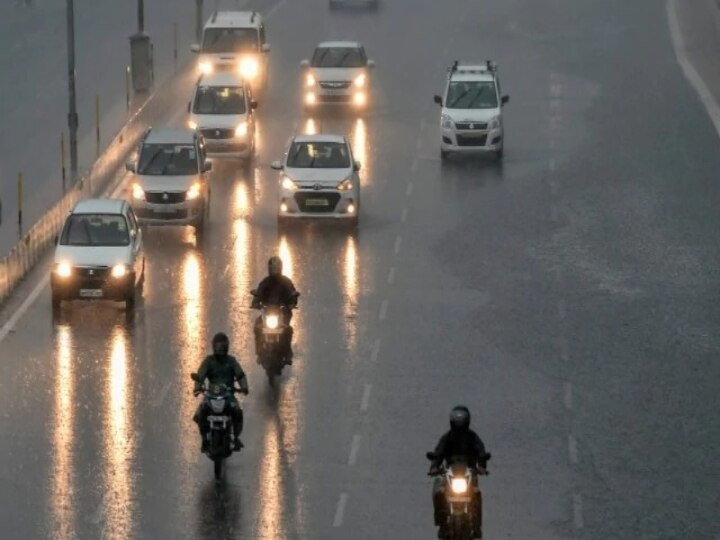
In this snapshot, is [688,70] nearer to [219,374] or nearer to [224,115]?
[224,115]

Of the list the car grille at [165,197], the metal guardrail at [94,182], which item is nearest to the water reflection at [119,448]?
the metal guardrail at [94,182]

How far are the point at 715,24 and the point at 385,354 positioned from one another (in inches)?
1572

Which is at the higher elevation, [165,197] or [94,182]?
[165,197]

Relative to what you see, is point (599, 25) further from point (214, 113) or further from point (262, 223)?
point (262, 223)

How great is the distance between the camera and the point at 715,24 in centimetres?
7475

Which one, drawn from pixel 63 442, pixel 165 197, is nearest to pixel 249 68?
pixel 165 197

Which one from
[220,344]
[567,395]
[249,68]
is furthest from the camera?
[249,68]

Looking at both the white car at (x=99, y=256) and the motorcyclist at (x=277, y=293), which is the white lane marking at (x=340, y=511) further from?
the white car at (x=99, y=256)

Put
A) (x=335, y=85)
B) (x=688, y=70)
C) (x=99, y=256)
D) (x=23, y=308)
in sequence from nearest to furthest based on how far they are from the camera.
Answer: (x=99, y=256)
(x=23, y=308)
(x=335, y=85)
(x=688, y=70)

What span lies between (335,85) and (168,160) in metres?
13.8

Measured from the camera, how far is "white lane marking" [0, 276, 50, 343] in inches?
1540

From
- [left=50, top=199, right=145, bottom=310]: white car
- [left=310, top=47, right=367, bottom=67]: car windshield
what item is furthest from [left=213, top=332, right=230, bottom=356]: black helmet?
[left=310, top=47, right=367, bottom=67]: car windshield

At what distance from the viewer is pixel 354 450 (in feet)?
103

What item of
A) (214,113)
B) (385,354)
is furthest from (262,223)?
(385,354)
